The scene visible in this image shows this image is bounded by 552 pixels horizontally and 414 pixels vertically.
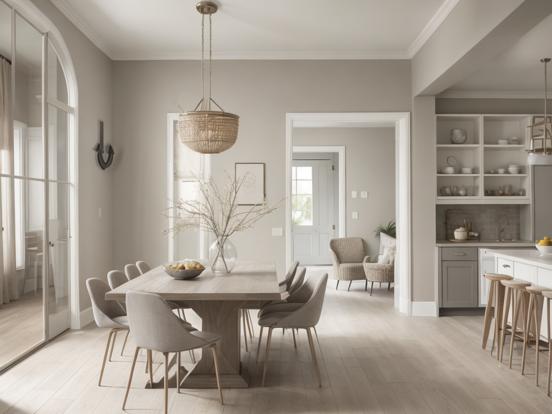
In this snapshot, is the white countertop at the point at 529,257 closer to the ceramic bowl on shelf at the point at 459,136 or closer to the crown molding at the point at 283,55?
the ceramic bowl on shelf at the point at 459,136

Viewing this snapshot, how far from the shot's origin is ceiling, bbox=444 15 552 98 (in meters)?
4.73

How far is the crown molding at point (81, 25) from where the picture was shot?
14.5 ft

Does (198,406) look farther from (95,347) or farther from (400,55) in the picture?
(400,55)

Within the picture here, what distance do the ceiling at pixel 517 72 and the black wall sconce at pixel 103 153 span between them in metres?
4.20

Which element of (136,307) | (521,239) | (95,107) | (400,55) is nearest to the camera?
(136,307)

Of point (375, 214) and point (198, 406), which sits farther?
point (375, 214)

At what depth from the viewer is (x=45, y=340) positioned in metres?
4.33

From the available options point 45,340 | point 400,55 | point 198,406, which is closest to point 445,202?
point 400,55

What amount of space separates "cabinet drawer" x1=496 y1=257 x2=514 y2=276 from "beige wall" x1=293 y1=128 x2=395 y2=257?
4118 mm

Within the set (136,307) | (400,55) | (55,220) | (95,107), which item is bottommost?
(136,307)

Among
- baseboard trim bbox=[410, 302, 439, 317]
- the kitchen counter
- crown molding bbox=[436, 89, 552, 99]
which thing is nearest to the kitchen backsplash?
the kitchen counter

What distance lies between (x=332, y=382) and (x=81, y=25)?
13.8 ft

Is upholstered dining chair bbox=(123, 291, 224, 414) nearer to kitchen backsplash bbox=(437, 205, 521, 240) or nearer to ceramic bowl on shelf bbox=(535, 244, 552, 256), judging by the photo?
ceramic bowl on shelf bbox=(535, 244, 552, 256)

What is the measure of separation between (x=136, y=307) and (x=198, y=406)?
798mm
